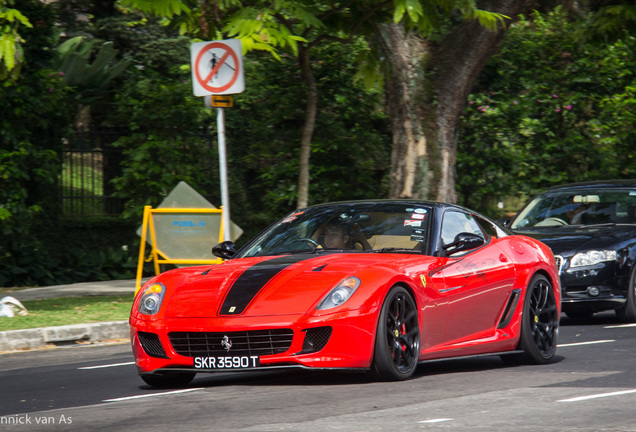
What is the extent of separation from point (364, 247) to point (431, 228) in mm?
532

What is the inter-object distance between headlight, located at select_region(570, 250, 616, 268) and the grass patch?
4.92 m

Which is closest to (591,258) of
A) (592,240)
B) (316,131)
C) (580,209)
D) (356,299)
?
(592,240)

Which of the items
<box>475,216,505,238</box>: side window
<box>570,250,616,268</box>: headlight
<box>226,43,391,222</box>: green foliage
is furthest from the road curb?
<box>226,43,391,222</box>: green foliage

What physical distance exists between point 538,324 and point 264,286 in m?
2.62

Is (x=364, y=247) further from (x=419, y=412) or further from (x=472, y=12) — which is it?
(x=472, y=12)

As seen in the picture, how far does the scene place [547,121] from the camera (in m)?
19.7

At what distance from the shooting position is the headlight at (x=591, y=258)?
37.7 ft

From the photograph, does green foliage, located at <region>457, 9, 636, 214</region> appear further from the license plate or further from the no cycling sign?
the license plate

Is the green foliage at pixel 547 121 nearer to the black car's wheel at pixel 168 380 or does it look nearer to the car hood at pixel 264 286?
the car hood at pixel 264 286

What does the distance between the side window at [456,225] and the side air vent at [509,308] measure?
514mm

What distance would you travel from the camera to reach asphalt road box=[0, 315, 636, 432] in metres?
5.65

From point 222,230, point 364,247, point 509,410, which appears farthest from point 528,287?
point 222,230

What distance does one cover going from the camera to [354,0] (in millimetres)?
12930

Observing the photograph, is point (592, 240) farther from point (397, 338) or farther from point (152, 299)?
point (152, 299)
